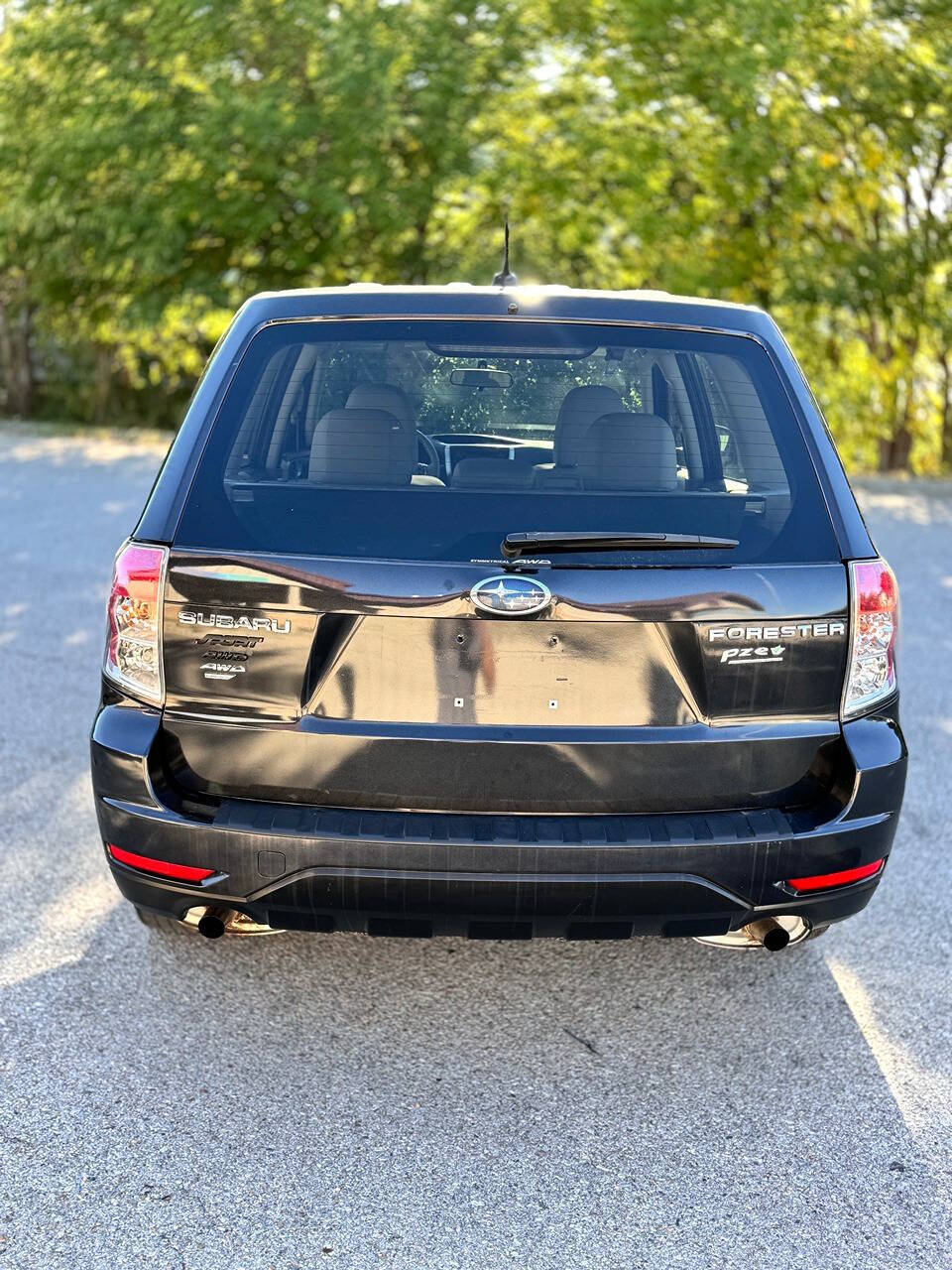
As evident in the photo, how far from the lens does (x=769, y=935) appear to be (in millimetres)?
2947

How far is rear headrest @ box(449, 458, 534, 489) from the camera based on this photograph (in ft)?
9.12

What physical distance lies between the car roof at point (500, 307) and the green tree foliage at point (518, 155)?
12.7 m

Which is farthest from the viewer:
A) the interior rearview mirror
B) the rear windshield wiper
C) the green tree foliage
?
the green tree foliage

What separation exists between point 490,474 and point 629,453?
0.33 m

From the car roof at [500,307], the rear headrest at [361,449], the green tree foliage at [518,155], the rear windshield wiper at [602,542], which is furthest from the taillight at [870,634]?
the green tree foliage at [518,155]

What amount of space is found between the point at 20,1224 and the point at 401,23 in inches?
646

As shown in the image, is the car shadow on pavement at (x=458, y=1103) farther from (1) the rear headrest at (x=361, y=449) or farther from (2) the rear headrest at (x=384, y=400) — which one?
(2) the rear headrest at (x=384, y=400)

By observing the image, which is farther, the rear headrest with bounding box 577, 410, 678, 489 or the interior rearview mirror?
the interior rearview mirror

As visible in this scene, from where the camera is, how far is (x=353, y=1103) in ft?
9.34

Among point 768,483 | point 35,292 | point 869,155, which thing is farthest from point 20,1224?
point 35,292

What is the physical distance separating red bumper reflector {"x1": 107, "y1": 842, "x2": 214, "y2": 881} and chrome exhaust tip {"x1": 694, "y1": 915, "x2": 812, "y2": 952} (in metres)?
1.10

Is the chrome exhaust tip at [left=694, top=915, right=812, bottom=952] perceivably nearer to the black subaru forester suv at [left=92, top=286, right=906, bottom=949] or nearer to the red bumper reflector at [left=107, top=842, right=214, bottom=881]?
the black subaru forester suv at [left=92, top=286, right=906, bottom=949]

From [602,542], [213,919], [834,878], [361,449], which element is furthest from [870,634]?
[213,919]

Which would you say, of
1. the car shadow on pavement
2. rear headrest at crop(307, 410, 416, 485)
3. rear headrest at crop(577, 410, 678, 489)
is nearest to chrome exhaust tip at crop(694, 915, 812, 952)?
the car shadow on pavement
